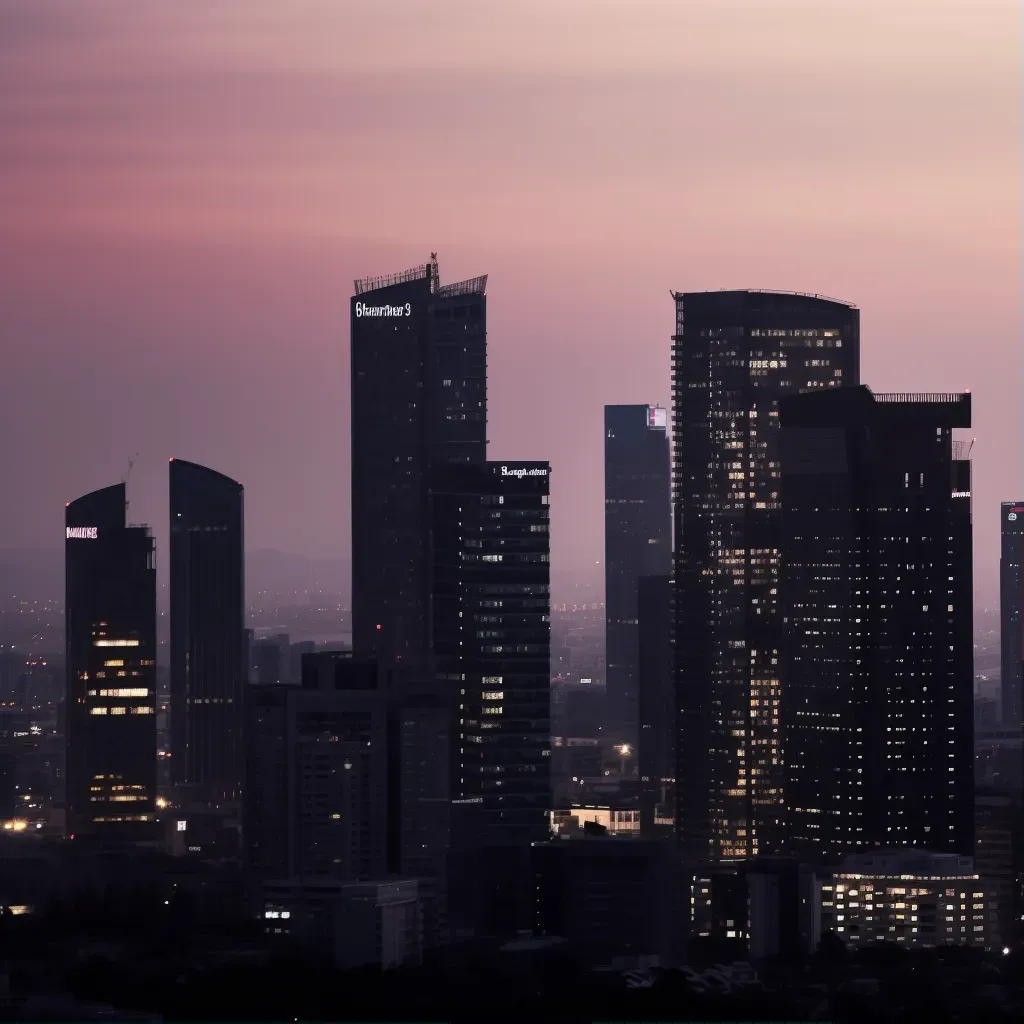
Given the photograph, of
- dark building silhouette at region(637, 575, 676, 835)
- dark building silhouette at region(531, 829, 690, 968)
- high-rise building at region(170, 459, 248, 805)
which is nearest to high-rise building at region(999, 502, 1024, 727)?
dark building silhouette at region(637, 575, 676, 835)

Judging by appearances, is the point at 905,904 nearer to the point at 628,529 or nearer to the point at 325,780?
the point at 325,780

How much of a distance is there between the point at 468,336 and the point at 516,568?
16.2 m

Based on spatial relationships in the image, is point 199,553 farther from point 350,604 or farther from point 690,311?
point 690,311

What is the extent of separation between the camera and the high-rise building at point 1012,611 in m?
133

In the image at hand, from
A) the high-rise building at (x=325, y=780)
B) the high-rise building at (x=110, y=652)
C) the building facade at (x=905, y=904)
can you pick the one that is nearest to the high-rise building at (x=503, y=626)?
the high-rise building at (x=325, y=780)

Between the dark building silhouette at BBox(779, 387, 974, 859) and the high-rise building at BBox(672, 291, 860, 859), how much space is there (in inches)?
135

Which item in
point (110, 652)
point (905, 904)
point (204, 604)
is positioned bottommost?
point (905, 904)

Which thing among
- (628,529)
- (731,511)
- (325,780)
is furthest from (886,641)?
(628,529)

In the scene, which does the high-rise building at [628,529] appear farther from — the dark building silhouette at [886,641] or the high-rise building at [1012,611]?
the dark building silhouette at [886,641]

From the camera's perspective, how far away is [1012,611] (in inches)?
5448

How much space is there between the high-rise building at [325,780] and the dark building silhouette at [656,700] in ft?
49.9

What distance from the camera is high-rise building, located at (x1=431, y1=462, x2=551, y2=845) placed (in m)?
114

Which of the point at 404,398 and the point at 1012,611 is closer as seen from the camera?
the point at 404,398

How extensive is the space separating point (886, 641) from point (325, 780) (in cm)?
1731
